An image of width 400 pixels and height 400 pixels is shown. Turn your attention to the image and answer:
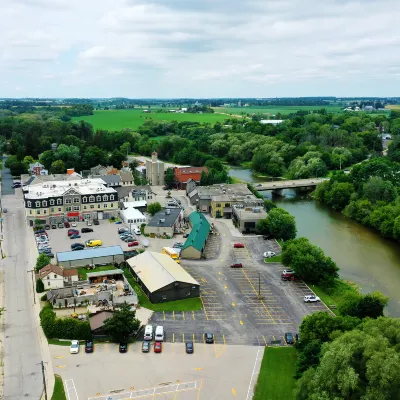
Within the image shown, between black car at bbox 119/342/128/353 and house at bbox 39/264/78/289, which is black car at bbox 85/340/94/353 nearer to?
black car at bbox 119/342/128/353

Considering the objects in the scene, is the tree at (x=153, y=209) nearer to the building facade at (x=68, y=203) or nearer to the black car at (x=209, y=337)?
the building facade at (x=68, y=203)

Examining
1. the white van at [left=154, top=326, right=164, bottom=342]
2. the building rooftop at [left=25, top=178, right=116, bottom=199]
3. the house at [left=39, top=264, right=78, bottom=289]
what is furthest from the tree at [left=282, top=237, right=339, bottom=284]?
the building rooftop at [left=25, top=178, right=116, bottom=199]

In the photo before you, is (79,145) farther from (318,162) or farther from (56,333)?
(56,333)

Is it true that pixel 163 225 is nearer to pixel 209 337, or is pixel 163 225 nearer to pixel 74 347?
pixel 209 337

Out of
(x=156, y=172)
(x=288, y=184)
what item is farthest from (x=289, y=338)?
(x=156, y=172)

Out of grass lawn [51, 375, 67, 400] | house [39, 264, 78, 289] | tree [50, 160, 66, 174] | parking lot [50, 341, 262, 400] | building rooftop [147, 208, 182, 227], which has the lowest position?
grass lawn [51, 375, 67, 400]

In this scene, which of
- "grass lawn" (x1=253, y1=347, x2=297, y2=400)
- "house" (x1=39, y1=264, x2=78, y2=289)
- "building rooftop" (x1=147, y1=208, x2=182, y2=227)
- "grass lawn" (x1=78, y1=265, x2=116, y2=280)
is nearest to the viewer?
"grass lawn" (x1=253, y1=347, x2=297, y2=400)

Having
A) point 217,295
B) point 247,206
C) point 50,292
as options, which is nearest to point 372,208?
point 247,206

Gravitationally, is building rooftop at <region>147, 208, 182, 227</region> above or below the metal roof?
above
